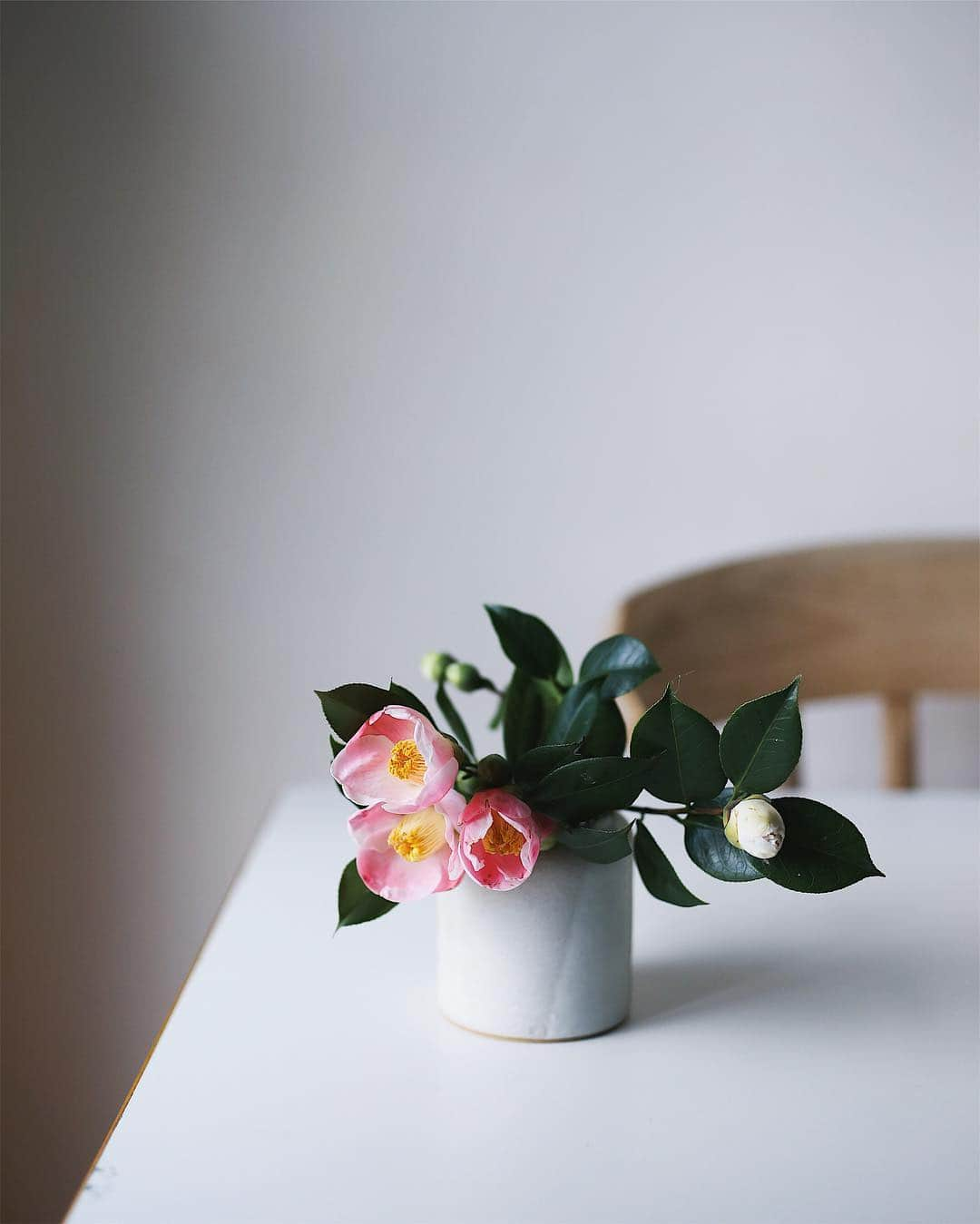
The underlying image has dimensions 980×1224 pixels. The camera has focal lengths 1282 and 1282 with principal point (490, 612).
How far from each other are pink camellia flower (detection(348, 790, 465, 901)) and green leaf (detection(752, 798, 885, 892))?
13 cm

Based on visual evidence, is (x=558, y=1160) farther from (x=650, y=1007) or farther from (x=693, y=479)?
(x=693, y=479)

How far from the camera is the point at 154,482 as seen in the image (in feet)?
4.47

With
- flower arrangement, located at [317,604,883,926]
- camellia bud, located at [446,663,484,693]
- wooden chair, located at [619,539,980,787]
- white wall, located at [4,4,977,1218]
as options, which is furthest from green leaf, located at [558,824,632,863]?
white wall, located at [4,4,977,1218]

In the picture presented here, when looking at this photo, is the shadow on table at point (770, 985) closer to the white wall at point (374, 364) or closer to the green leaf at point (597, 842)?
the green leaf at point (597, 842)

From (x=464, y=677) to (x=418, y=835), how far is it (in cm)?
13

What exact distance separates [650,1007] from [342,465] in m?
0.88

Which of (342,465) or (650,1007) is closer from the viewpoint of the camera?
(650,1007)

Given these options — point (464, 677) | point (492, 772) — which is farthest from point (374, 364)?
point (492, 772)

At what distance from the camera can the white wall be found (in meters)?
1.32

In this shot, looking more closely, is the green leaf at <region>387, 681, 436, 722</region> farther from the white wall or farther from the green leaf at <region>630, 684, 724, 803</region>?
the white wall

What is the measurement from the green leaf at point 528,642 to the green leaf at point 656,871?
0.30ft

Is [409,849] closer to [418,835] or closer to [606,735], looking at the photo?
[418,835]

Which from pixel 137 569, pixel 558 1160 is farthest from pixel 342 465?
pixel 558 1160

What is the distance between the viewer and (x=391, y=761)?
529mm
